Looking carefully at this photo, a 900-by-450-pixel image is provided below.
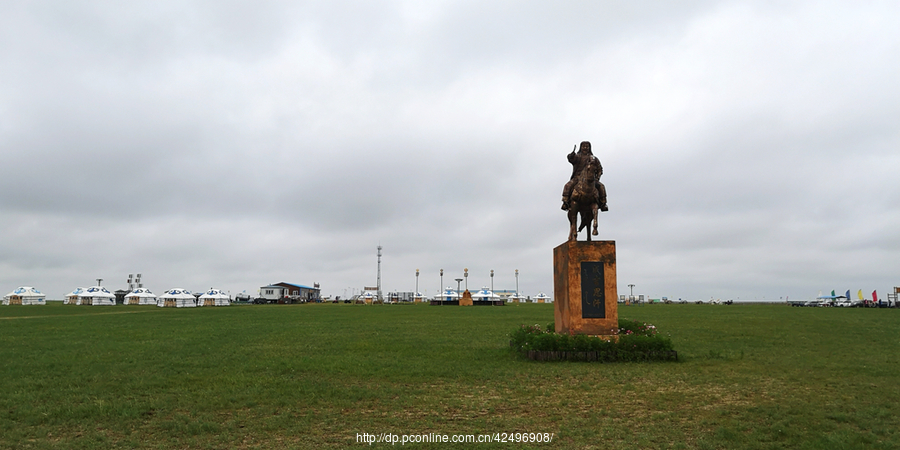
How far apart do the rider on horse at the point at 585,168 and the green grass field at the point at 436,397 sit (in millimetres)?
4430

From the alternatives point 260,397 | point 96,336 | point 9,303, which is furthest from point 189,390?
point 9,303

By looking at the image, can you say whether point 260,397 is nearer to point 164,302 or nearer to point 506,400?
point 506,400

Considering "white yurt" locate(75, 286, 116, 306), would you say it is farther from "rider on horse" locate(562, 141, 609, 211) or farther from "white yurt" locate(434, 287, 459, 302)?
"rider on horse" locate(562, 141, 609, 211)

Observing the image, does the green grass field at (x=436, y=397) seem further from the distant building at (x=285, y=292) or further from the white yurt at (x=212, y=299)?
the distant building at (x=285, y=292)

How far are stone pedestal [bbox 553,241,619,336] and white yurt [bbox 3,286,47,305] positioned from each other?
70777 mm

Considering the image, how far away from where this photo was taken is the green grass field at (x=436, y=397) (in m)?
6.33

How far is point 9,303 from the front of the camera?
5978 cm

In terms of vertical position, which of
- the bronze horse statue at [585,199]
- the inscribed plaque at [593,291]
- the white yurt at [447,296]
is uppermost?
the bronze horse statue at [585,199]

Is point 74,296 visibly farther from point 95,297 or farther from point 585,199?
point 585,199

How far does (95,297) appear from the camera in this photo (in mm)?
63562

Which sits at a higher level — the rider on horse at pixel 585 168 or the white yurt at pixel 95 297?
the rider on horse at pixel 585 168

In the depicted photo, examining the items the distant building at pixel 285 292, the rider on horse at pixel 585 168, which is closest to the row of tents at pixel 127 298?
the distant building at pixel 285 292

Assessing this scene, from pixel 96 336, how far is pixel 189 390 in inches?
471

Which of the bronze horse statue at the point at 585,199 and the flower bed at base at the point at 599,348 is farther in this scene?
the bronze horse statue at the point at 585,199
